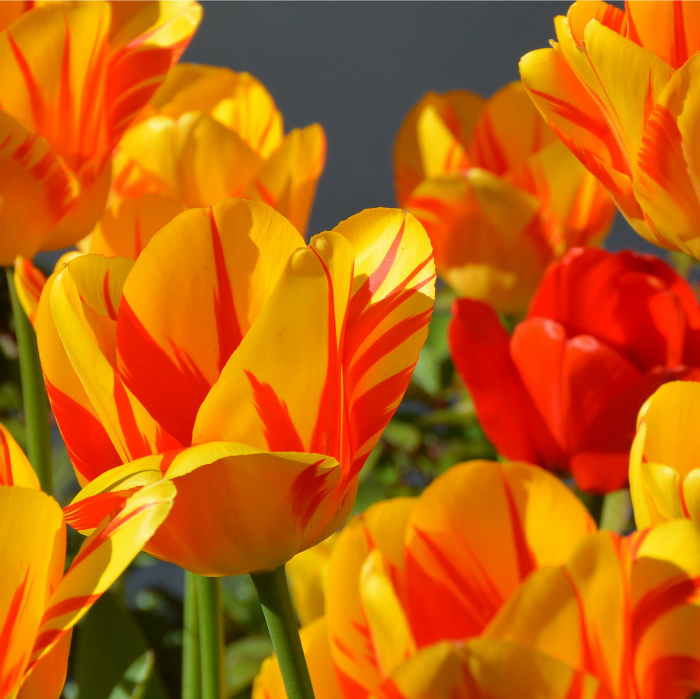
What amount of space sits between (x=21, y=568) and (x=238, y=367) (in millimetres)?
44

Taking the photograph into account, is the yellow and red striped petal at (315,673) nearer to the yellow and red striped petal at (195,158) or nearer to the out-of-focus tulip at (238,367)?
the out-of-focus tulip at (238,367)

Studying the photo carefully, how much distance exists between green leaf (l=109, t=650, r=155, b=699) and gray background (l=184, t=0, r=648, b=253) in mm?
1205

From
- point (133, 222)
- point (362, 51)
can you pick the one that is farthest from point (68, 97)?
point (362, 51)

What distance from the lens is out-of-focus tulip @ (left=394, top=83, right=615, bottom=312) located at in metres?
0.40

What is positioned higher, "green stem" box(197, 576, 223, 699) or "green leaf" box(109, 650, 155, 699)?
"green stem" box(197, 576, 223, 699)

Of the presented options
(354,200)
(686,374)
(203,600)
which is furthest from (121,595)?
(354,200)

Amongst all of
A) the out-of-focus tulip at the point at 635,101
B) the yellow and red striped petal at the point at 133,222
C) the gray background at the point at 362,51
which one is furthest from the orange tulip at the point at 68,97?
the gray background at the point at 362,51

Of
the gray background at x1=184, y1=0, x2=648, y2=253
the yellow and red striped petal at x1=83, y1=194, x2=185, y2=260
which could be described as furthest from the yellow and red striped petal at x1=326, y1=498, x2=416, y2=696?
the gray background at x1=184, y1=0, x2=648, y2=253

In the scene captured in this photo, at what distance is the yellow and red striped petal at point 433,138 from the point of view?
44cm

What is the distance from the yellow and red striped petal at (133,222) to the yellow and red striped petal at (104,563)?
5.0 inches

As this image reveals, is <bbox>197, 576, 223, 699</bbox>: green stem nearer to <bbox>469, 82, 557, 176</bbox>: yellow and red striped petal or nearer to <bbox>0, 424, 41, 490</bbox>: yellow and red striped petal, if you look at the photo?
<bbox>0, 424, 41, 490</bbox>: yellow and red striped petal

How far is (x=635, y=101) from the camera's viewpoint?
0.61 ft

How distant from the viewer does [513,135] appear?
439 mm

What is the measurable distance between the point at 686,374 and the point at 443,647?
180mm
